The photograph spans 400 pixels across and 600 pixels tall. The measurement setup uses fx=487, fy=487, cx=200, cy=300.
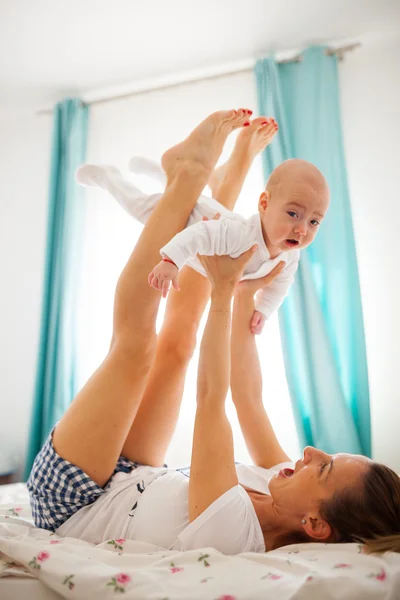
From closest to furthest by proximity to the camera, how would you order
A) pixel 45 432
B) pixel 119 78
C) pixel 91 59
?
pixel 45 432 < pixel 91 59 < pixel 119 78

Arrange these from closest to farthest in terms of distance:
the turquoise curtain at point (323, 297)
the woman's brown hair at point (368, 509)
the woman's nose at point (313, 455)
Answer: the woman's brown hair at point (368, 509)
the woman's nose at point (313, 455)
the turquoise curtain at point (323, 297)

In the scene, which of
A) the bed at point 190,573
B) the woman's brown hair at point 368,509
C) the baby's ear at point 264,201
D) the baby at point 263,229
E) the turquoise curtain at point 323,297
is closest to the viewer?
the bed at point 190,573

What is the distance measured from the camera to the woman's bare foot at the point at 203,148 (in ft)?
4.94

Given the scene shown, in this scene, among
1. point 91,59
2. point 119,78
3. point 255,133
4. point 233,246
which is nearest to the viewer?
point 233,246

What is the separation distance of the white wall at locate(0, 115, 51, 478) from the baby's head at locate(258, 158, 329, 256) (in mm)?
2159

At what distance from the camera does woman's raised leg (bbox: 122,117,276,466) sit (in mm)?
1373

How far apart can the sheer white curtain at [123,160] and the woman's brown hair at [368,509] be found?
68.0 inches

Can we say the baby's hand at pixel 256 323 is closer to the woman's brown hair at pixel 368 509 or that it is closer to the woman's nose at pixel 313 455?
the woman's nose at pixel 313 455

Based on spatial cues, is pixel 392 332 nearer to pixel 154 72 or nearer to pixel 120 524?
pixel 120 524

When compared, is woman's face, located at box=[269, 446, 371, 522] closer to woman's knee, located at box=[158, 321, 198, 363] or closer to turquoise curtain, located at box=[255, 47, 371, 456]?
woman's knee, located at box=[158, 321, 198, 363]

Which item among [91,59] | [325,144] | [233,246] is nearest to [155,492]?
[233,246]

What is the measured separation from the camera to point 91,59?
299 cm

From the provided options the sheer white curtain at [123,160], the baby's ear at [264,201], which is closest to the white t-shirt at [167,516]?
the baby's ear at [264,201]

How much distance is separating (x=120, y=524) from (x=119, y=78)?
288 cm
